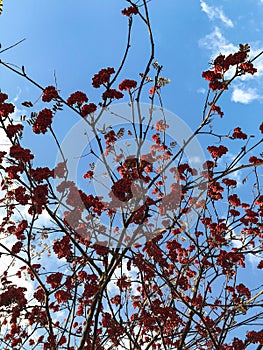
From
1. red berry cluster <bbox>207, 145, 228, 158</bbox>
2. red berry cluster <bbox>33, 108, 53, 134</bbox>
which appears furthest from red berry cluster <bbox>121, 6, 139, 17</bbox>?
red berry cluster <bbox>207, 145, 228, 158</bbox>

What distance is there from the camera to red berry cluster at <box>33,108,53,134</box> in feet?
15.8

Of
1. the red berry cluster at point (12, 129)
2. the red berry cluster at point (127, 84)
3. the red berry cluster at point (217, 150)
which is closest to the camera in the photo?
the red berry cluster at point (12, 129)

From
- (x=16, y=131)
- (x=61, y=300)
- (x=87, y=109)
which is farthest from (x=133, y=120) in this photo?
(x=61, y=300)

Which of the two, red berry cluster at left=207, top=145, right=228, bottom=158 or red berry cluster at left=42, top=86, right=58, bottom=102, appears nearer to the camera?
red berry cluster at left=42, top=86, right=58, bottom=102

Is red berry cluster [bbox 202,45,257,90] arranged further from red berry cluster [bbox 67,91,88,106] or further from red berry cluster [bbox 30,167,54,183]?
red berry cluster [bbox 30,167,54,183]

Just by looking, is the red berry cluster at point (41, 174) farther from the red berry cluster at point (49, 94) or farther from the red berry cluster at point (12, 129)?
the red berry cluster at point (49, 94)

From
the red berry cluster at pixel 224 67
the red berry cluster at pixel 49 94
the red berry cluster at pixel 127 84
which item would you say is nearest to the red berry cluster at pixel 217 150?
the red berry cluster at pixel 224 67

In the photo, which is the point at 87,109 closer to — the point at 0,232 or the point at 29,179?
the point at 29,179

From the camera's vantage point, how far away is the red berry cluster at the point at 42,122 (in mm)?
4812

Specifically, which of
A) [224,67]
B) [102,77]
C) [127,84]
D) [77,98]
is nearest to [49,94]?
[77,98]

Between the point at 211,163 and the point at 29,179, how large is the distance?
2.81 m

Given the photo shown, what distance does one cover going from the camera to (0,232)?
612 cm

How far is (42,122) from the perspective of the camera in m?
4.80

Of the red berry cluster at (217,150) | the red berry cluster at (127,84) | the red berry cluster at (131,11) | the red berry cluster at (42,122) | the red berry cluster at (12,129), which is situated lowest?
the red berry cluster at (12,129)
